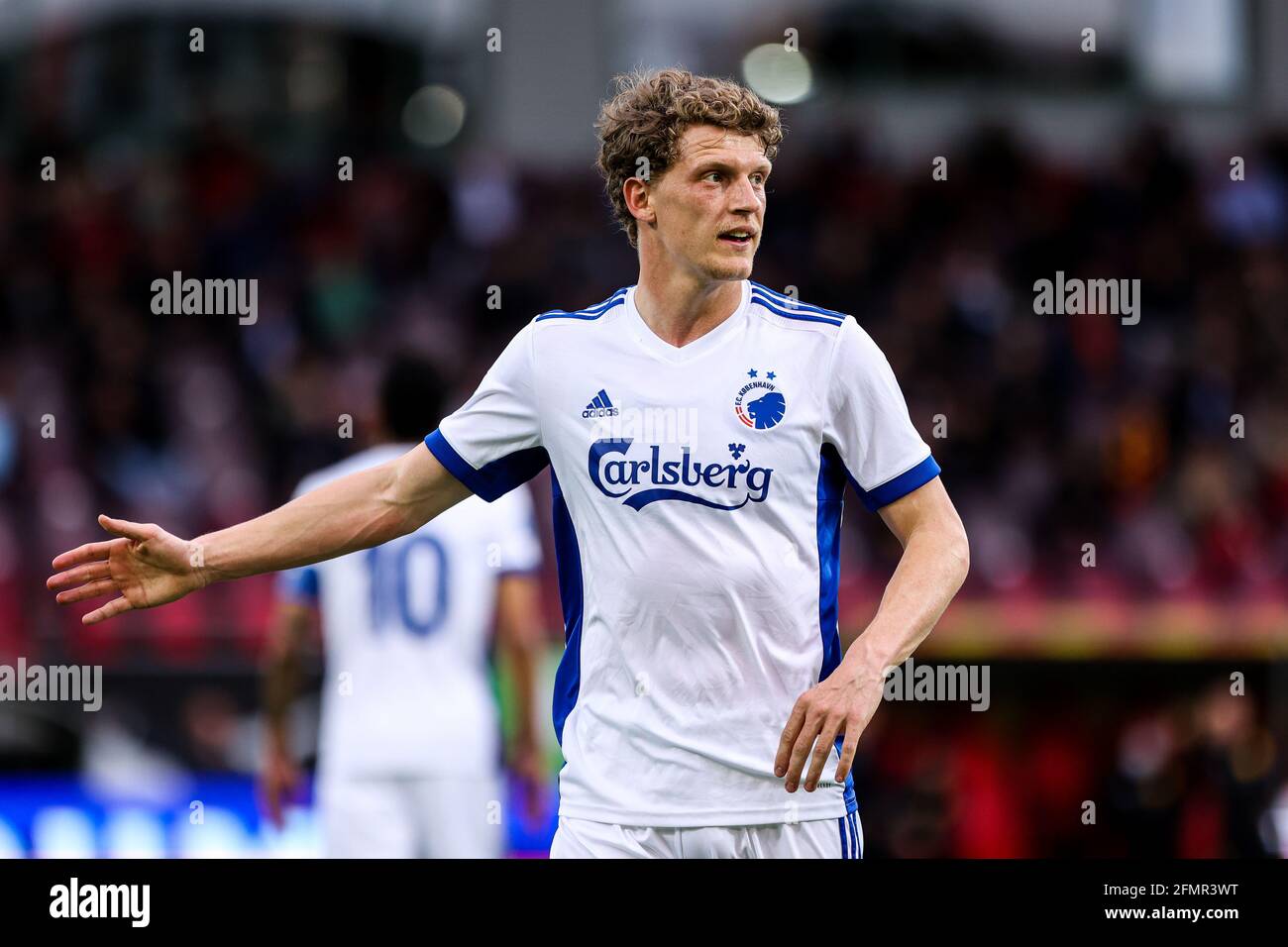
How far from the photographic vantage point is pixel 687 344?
4.05 m

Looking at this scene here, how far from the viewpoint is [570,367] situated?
407 cm

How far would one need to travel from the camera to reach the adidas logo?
400 cm

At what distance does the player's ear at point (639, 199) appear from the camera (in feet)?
13.5

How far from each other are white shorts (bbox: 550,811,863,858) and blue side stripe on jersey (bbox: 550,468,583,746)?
300mm

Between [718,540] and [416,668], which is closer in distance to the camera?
[718,540]

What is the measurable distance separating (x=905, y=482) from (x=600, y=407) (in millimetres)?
689

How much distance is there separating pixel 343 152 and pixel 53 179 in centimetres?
283

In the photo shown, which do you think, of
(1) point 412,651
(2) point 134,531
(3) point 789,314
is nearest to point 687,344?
(3) point 789,314

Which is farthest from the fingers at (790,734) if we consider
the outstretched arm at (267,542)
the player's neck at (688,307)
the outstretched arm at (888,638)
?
the outstretched arm at (267,542)

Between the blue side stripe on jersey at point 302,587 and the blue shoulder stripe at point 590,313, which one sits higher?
the blue shoulder stripe at point 590,313

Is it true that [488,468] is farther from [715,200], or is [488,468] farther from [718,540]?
[715,200]

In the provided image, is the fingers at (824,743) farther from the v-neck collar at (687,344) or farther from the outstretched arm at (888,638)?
the v-neck collar at (687,344)
